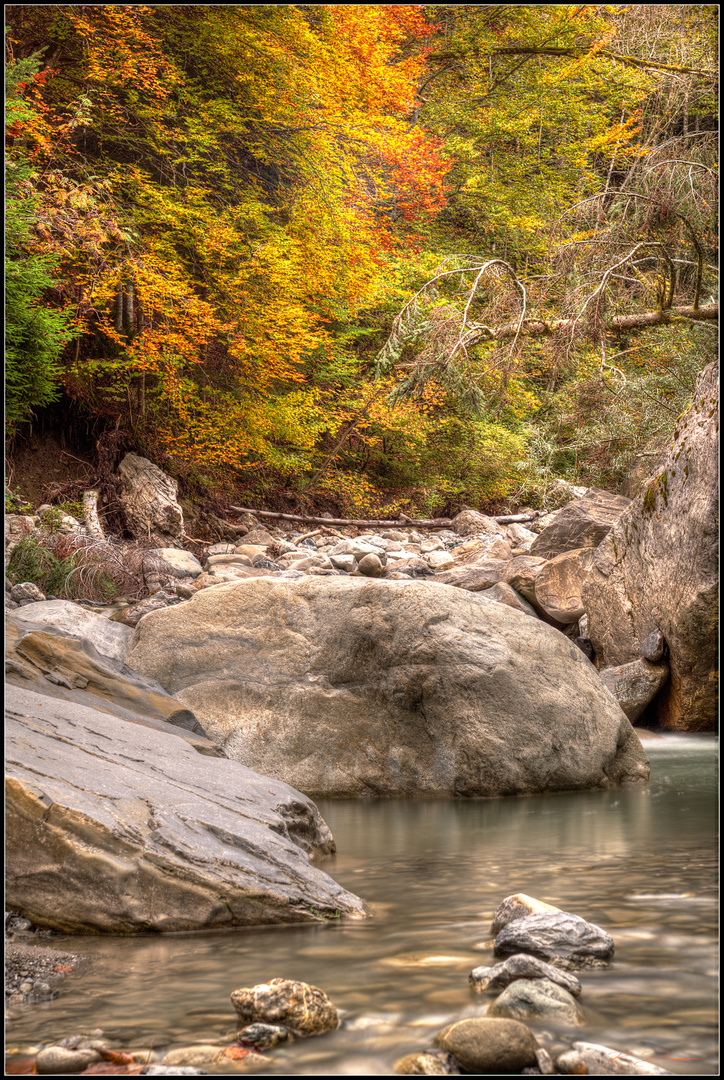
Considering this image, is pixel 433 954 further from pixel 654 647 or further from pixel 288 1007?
pixel 654 647

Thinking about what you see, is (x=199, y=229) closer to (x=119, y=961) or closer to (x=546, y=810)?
(x=546, y=810)

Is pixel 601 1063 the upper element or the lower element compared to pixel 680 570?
lower

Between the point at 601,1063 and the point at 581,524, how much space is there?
9.01 metres

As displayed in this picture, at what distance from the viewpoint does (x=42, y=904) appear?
2604mm

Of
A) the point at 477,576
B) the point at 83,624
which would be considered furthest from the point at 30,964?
the point at 477,576

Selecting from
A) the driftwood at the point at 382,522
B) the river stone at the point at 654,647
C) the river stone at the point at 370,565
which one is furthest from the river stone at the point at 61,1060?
the driftwood at the point at 382,522

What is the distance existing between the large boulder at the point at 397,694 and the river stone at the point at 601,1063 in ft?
9.90

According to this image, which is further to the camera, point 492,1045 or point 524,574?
point 524,574

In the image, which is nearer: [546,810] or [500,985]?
[500,985]

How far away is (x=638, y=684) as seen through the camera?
21.2 ft

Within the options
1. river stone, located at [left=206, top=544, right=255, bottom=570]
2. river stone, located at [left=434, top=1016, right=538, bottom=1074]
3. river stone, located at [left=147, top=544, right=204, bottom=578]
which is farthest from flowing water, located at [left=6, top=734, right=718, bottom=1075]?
river stone, located at [left=206, top=544, right=255, bottom=570]

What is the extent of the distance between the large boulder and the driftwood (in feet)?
34.2

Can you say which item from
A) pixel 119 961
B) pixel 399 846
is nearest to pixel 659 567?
pixel 399 846

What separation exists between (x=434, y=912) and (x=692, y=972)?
889mm
